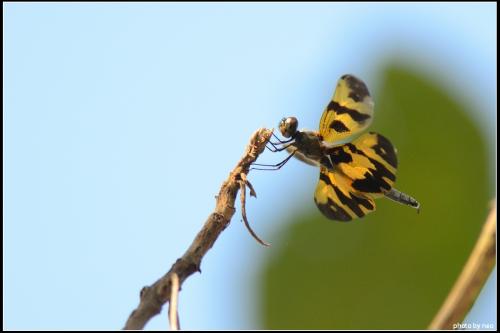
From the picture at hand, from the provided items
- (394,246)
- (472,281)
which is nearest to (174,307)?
(472,281)

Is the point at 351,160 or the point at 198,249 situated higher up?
the point at 351,160

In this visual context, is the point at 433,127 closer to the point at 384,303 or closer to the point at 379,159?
the point at 384,303

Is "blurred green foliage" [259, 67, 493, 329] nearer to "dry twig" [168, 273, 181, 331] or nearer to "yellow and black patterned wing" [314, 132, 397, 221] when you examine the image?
"yellow and black patterned wing" [314, 132, 397, 221]

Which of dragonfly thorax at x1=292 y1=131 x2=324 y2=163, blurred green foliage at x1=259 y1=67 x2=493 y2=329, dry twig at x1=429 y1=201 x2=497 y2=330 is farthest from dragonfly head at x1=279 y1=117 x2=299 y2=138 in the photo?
dry twig at x1=429 y1=201 x2=497 y2=330

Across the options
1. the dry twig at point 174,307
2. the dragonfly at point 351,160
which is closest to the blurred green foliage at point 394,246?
Answer: the dragonfly at point 351,160

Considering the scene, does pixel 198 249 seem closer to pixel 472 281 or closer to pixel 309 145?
pixel 472 281

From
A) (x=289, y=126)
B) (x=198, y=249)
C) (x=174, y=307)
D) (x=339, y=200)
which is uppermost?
(x=289, y=126)
